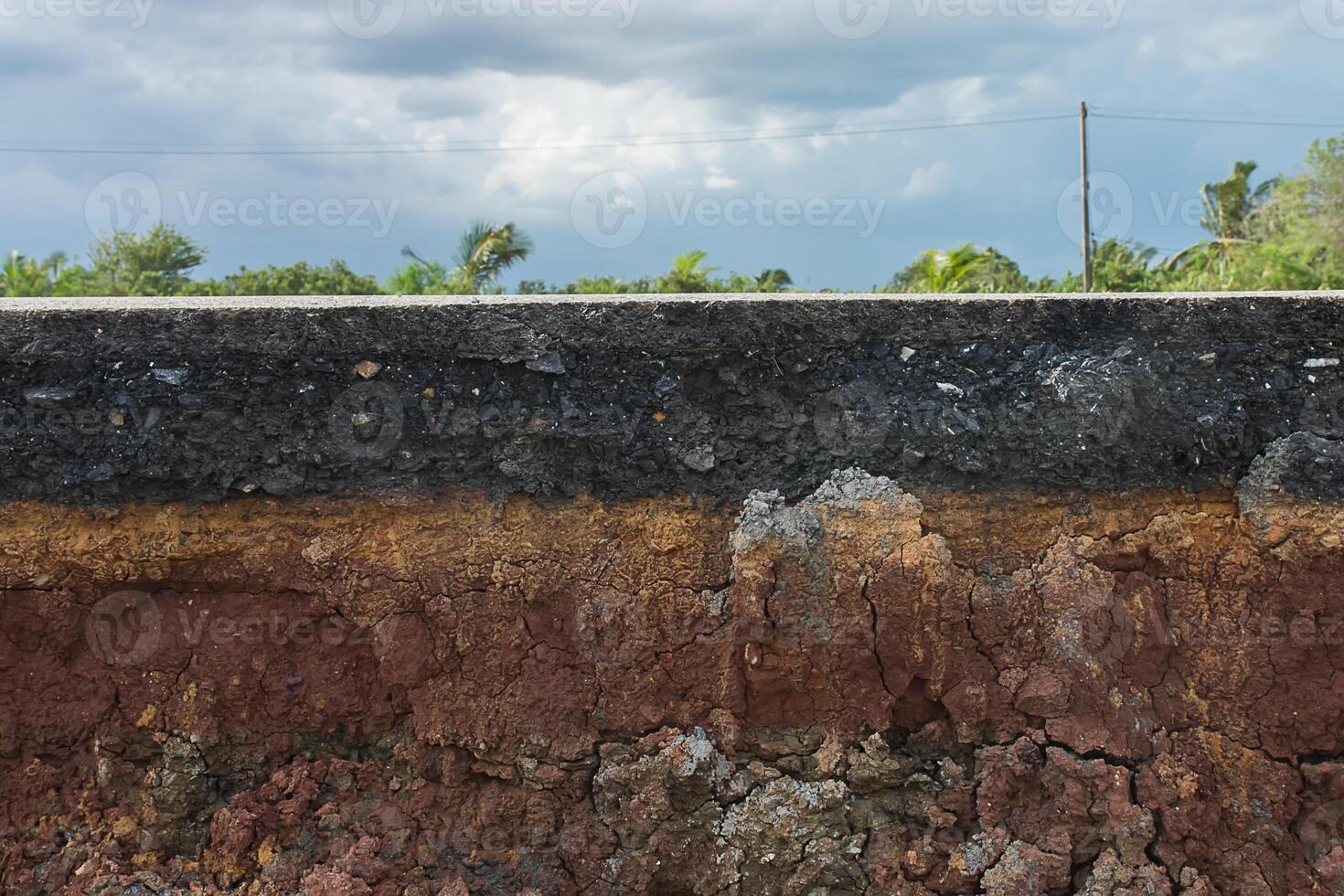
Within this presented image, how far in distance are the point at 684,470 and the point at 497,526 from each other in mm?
486

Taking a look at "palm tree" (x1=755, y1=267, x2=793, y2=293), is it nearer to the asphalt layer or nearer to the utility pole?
the utility pole

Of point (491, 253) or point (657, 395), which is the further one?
point (491, 253)

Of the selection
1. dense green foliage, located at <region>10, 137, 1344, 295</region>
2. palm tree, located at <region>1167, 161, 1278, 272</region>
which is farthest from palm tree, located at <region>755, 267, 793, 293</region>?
palm tree, located at <region>1167, 161, 1278, 272</region>

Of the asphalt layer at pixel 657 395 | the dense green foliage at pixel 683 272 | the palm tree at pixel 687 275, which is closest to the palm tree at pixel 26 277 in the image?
the dense green foliage at pixel 683 272

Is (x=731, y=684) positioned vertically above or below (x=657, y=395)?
below

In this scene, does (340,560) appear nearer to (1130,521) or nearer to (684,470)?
(684,470)

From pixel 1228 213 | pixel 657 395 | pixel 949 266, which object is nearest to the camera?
pixel 657 395

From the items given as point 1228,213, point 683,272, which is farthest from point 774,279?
point 1228,213

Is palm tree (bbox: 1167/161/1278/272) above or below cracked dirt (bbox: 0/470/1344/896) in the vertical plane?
above

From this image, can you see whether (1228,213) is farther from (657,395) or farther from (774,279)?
(657,395)

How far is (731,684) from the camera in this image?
2.54 metres

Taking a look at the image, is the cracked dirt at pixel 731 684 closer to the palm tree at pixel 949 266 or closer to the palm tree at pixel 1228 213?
the palm tree at pixel 949 266

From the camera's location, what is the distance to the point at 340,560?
255 centimetres

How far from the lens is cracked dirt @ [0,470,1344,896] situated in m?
2.51
